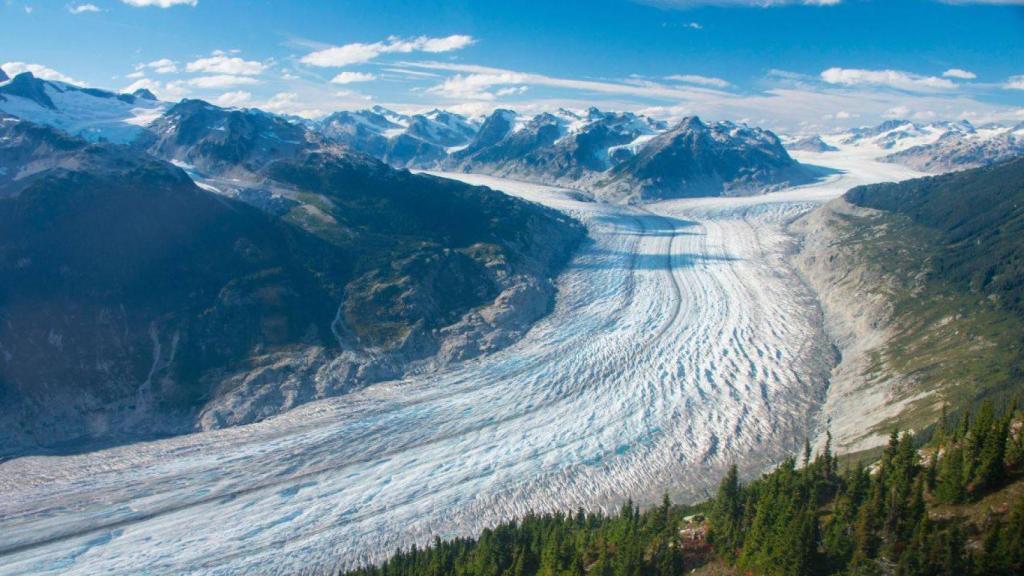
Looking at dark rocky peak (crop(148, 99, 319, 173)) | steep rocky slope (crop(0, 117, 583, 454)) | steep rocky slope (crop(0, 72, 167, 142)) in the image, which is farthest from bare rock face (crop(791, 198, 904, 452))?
steep rocky slope (crop(0, 72, 167, 142))

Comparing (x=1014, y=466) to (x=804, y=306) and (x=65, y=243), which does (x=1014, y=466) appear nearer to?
(x=804, y=306)

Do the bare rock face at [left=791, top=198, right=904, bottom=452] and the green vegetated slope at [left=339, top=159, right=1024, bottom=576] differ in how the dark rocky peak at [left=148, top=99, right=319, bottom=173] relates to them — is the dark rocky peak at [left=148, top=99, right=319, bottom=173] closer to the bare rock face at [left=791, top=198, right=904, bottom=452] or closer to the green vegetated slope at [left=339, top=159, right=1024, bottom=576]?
the bare rock face at [left=791, top=198, right=904, bottom=452]

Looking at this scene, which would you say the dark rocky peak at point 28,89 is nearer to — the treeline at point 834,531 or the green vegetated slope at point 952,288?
the treeline at point 834,531

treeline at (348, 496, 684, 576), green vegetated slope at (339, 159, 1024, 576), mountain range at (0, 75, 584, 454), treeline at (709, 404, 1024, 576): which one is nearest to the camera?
treeline at (709, 404, 1024, 576)

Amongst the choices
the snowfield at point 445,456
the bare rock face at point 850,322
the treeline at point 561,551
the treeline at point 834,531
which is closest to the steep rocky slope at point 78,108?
the snowfield at point 445,456

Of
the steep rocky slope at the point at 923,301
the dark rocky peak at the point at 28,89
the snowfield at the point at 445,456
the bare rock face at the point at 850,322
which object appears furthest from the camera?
the dark rocky peak at the point at 28,89

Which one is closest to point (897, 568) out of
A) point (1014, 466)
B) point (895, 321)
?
point (1014, 466)

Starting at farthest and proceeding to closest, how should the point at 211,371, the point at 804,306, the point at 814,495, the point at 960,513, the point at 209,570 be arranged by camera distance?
the point at 804,306
the point at 211,371
the point at 209,570
the point at 814,495
the point at 960,513
